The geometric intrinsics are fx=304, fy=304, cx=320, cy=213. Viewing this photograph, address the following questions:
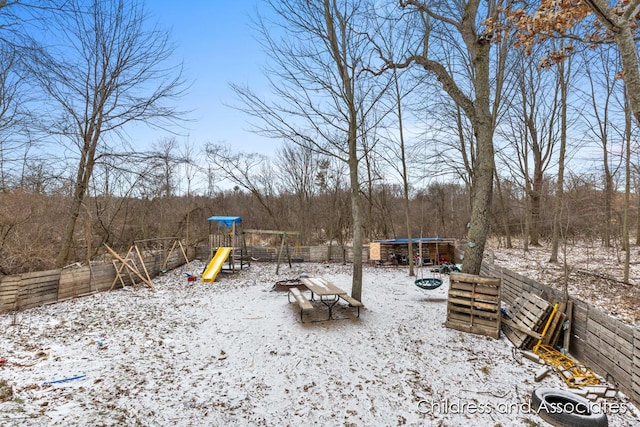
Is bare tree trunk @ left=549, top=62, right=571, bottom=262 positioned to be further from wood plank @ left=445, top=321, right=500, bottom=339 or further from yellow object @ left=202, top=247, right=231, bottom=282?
yellow object @ left=202, top=247, right=231, bottom=282

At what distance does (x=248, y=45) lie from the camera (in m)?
6.77

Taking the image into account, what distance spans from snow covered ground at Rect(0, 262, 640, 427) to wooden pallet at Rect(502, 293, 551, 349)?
0.24 meters

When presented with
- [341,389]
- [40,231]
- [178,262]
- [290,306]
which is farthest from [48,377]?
[178,262]

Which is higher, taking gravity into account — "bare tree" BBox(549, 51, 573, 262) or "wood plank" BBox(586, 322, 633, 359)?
"bare tree" BBox(549, 51, 573, 262)

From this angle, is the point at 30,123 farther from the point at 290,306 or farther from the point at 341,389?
the point at 341,389

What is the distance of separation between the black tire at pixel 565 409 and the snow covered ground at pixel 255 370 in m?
0.12

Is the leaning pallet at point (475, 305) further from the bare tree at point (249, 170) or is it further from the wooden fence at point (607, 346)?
the bare tree at point (249, 170)

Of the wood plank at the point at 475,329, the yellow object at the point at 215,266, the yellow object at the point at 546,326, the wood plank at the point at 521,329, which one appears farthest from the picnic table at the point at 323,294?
the yellow object at the point at 215,266

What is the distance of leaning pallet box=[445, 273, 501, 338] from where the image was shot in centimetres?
549

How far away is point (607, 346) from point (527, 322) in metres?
1.25

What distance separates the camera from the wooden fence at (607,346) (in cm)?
342

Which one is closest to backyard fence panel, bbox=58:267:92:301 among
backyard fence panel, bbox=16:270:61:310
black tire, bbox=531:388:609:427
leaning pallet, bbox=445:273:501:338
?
backyard fence panel, bbox=16:270:61:310

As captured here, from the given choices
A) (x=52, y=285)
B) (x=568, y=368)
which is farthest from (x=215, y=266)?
(x=568, y=368)

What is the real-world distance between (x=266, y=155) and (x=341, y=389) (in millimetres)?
20435
